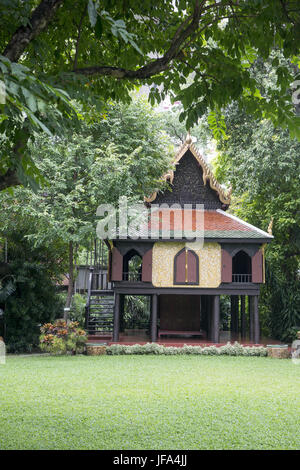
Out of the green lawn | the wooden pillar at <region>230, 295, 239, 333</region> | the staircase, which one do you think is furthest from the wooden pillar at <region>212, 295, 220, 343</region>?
the wooden pillar at <region>230, 295, 239, 333</region>

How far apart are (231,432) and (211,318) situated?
10675 millimetres

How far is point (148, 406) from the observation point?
253 inches

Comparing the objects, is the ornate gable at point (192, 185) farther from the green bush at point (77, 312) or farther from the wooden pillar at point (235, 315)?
the green bush at point (77, 312)

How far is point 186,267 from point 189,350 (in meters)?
2.57

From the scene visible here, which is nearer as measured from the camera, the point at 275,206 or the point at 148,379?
the point at 148,379

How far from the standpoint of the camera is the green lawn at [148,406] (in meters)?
4.83

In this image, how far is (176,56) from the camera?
4.22 meters

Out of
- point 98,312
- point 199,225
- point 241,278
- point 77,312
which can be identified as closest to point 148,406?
point 241,278

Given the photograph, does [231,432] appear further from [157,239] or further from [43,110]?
[157,239]

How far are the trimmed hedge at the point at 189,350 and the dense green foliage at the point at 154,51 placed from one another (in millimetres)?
9631

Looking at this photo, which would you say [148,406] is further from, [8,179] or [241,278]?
[241,278]

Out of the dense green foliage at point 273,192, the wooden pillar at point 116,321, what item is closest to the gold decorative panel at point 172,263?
the wooden pillar at point 116,321

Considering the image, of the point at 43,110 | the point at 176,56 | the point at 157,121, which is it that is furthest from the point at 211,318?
the point at 43,110

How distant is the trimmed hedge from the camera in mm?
13391
